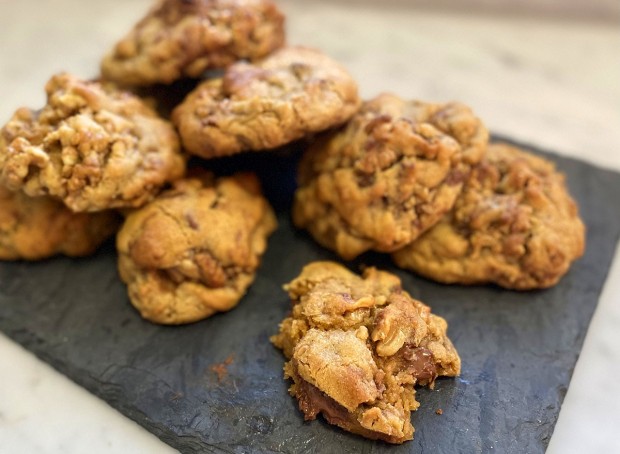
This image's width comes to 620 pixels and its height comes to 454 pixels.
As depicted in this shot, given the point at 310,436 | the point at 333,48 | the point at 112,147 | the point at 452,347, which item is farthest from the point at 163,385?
the point at 333,48

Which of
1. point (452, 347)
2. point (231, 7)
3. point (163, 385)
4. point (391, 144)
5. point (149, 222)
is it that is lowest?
point (163, 385)

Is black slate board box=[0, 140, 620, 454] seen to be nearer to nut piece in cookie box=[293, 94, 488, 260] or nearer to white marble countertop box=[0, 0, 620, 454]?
nut piece in cookie box=[293, 94, 488, 260]

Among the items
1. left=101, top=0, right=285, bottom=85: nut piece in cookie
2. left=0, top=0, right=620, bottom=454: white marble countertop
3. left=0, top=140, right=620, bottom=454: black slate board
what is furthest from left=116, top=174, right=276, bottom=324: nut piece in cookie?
left=0, top=0, right=620, bottom=454: white marble countertop

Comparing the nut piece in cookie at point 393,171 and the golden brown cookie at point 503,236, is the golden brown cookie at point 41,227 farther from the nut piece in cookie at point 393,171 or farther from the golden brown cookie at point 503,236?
the golden brown cookie at point 503,236

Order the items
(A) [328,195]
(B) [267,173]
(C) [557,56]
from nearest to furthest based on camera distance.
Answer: (A) [328,195] → (B) [267,173] → (C) [557,56]

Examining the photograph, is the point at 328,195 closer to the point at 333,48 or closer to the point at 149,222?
the point at 149,222

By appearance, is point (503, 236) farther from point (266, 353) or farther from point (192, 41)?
point (192, 41)

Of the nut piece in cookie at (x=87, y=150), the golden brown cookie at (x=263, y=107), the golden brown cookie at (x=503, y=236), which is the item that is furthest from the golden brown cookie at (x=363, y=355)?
the nut piece in cookie at (x=87, y=150)
